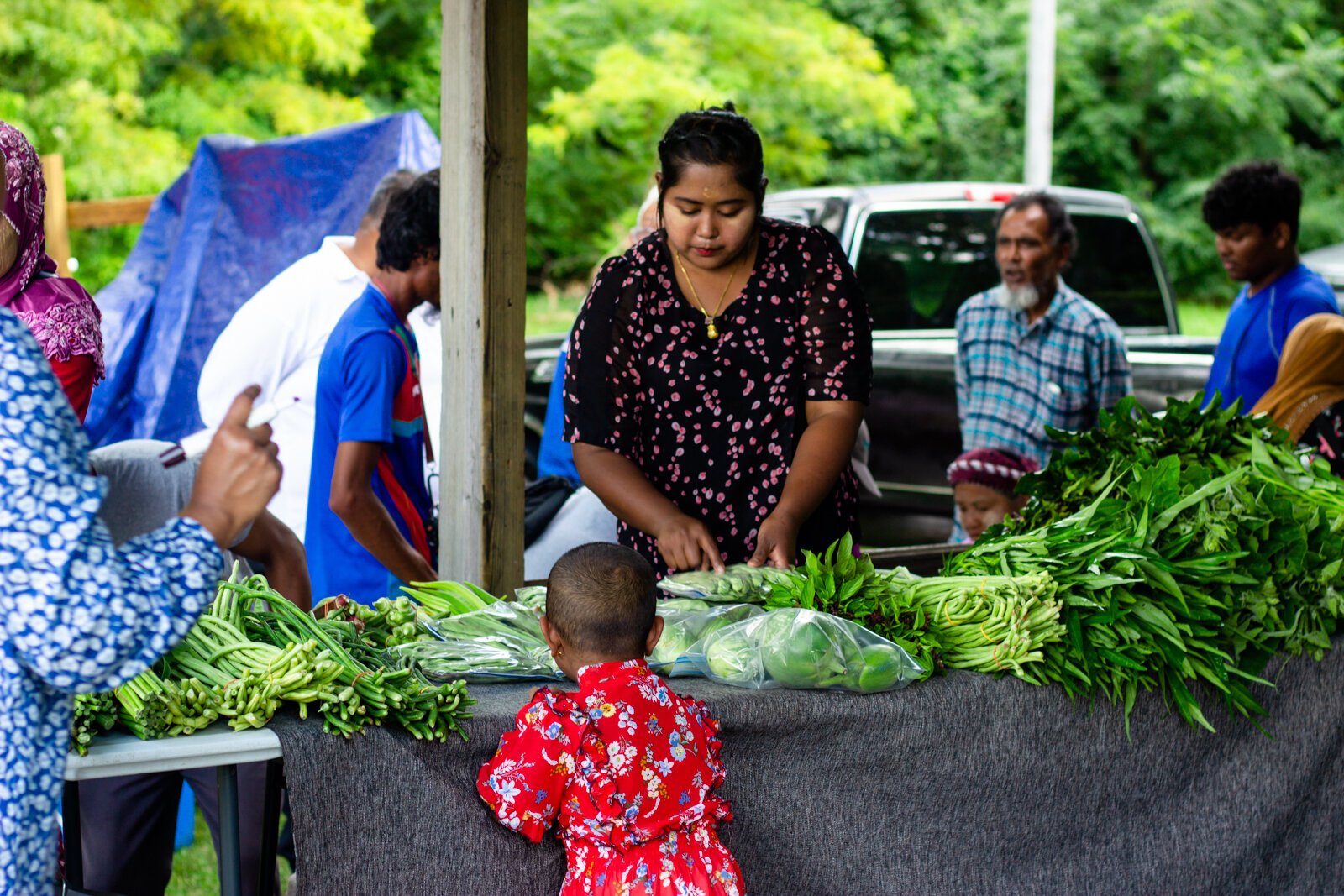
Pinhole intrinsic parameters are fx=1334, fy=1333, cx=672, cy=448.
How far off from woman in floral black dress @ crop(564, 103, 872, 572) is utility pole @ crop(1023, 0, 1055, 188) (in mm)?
10407

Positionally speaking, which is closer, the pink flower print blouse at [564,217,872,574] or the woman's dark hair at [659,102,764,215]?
the woman's dark hair at [659,102,764,215]

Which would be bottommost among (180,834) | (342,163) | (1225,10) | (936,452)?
(180,834)

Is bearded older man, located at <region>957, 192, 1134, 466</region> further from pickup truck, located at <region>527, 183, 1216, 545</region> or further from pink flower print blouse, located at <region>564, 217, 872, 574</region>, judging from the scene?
pink flower print blouse, located at <region>564, 217, 872, 574</region>

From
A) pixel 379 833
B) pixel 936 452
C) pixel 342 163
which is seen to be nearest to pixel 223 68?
pixel 342 163

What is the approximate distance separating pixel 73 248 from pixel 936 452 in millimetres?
8692

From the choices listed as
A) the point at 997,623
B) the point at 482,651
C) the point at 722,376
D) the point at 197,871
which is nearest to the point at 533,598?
the point at 482,651

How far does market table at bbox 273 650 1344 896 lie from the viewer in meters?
2.26

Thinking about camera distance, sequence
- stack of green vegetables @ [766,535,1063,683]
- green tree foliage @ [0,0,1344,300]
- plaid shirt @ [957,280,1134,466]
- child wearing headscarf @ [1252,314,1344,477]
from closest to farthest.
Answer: stack of green vegetables @ [766,535,1063,683]
child wearing headscarf @ [1252,314,1344,477]
plaid shirt @ [957,280,1134,466]
green tree foliage @ [0,0,1344,300]

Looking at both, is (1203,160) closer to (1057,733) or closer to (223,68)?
(223,68)

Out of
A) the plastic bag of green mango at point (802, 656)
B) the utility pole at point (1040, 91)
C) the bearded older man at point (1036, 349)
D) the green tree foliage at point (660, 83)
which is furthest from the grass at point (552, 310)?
the plastic bag of green mango at point (802, 656)

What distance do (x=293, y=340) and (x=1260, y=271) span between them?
3414 mm

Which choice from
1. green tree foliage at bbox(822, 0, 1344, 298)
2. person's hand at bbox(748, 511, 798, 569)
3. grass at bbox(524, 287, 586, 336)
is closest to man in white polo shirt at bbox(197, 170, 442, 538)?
person's hand at bbox(748, 511, 798, 569)

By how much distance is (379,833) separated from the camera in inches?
88.9

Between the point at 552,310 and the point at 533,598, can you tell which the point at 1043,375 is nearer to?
the point at 533,598
